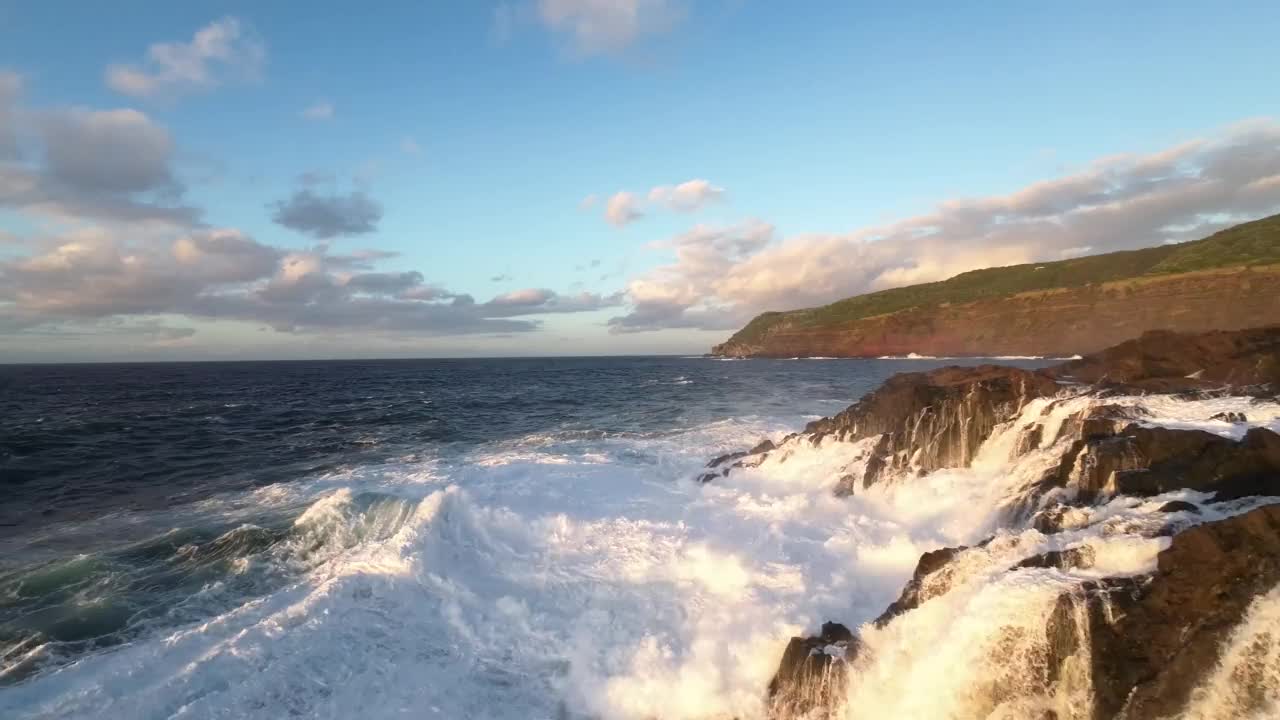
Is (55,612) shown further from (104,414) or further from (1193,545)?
(104,414)

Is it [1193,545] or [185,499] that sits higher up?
[1193,545]

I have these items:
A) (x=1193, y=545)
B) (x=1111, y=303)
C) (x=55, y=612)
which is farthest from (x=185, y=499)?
(x=1111, y=303)

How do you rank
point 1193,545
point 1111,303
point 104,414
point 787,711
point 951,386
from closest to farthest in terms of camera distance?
point 1193,545 < point 787,711 < point 951,386 < point 104,414 < point 1111,303

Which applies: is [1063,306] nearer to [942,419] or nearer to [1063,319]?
[1063,319]

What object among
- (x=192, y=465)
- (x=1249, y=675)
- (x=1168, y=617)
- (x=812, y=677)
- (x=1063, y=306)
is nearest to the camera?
(x=1249, y=675)

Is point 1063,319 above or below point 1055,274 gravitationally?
below

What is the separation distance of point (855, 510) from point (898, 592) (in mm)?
5026

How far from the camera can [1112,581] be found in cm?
750

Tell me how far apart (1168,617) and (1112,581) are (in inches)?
23.8

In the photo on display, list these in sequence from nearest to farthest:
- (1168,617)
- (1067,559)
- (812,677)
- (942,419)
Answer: (1168,617)
(1067,559)
(812,677)
(942,419)

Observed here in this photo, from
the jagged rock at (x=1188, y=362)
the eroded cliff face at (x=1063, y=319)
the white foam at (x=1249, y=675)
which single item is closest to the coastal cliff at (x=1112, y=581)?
the white foam at (x=1249, y=675)

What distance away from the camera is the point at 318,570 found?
13570 mm

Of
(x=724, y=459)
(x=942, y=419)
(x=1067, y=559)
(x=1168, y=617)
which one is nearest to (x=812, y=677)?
(x=1067, y=559)

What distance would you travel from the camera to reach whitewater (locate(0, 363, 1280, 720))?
7980 millimetres
